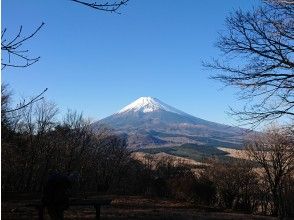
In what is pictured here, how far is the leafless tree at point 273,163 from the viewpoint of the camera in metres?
29.4

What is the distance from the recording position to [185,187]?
3105 centimetres

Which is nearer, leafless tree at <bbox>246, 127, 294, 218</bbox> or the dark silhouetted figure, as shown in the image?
the dark silhouetted figure

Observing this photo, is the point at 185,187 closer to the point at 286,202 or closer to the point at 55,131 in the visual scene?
the point at 286,202

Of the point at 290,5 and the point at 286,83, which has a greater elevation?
the point at 290,5

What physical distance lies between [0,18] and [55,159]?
50454 millimetres

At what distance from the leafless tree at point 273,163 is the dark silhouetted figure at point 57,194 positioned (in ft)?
64.6

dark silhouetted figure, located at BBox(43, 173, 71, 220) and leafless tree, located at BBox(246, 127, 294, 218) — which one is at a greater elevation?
leafless tree, located at BBox(246, 127, 294, 218)

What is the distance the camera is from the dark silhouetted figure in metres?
10.7

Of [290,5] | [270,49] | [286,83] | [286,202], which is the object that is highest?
[290,5]

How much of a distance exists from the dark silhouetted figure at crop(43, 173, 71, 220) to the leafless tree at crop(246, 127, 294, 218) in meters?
19.7

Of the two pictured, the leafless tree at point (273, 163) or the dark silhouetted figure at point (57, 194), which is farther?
the leafless tree at point (273, 163)

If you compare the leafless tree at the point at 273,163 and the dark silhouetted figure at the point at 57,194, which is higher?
the leafless tree at the point at 273,163

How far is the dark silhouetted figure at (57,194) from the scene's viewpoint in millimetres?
10727

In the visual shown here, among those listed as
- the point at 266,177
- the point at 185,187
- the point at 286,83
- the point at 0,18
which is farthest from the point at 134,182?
the point at 0,18
